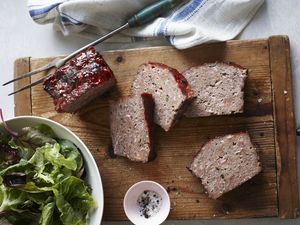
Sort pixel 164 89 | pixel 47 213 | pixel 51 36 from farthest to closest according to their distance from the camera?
1. pixel 51 36
2. pixel 164 89
3. pixel 47 213

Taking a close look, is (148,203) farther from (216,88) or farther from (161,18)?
(161,18)

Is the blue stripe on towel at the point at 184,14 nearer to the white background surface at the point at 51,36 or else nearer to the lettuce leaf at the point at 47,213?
the white background surface at the point at 51,36

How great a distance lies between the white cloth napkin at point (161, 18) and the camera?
2.06m

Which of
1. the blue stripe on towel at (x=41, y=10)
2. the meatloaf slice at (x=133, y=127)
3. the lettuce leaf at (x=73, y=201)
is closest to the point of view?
the lettuce leaf at (x=73, y=201)

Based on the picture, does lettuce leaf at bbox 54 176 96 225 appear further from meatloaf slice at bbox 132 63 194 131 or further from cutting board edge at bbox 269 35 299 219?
cutting board edge at bbox 269 35 299 219

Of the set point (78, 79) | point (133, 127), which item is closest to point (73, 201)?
point (133, 127)

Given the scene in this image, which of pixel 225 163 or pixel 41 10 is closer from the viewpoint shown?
pixel 225 163

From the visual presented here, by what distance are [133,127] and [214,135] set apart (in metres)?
0.32

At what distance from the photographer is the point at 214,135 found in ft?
6.79

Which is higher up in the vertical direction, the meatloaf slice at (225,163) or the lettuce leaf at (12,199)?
the meatloaf slice at (225,163)

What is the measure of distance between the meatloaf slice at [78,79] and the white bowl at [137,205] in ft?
1.35

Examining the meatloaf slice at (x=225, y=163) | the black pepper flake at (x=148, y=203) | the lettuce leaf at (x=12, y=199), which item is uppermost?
the meatloaf slice at (x=225, y=163)

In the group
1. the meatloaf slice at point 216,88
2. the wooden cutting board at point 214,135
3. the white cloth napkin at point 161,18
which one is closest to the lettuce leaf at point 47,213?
the wooden cutting board at point 214,135

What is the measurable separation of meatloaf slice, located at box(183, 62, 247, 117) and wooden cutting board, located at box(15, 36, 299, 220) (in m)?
0.06
